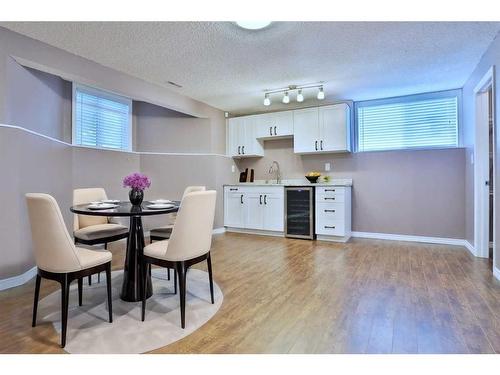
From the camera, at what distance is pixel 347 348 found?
63.7 inches

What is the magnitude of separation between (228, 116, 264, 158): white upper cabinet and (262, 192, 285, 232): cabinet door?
104cm

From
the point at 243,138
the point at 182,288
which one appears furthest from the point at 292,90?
the point at 182,288

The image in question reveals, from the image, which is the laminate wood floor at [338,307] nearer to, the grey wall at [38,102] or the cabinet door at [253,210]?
the cabinet door at [253,210]

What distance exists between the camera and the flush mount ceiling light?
244 centimetres

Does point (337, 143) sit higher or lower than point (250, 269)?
higher

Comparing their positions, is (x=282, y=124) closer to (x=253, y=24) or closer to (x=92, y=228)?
(x=253, y=24)

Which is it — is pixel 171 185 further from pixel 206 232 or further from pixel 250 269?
pixel 206 232

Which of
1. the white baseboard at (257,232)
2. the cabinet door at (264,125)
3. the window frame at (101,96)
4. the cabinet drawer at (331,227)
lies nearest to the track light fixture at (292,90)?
the cabinet door at (264,125)

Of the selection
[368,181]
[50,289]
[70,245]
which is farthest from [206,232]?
[368,181]

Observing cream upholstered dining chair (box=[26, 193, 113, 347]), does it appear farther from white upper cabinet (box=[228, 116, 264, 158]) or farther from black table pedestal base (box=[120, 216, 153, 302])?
white upper cabinet (box=[228, 116, 264, 158])

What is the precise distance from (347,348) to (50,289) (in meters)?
2.53

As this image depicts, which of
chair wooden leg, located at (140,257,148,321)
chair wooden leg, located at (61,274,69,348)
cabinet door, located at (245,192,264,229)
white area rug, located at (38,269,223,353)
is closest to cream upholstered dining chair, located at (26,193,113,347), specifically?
chair wooden leg, located at (61,274,69,348)

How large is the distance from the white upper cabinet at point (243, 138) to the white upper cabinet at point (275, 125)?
0.44 ft

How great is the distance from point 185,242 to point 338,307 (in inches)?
49.7
